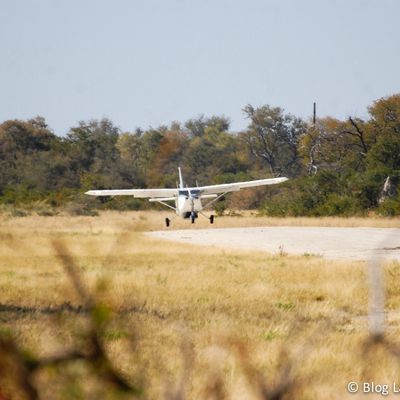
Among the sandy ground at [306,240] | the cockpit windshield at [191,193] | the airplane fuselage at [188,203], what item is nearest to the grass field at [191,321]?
the sandy ground at [306,240]

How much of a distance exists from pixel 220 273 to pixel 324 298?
11.3ft

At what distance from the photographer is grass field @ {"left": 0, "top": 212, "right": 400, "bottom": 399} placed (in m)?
1.63

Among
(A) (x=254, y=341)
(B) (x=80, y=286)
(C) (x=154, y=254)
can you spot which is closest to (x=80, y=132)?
(C) (x=154, y=254)

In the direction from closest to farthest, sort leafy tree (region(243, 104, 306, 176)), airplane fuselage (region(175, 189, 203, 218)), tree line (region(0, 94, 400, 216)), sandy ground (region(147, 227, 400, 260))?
1. sandy ground (region(147, 227, 400, 260))
2. airplane fuselage (region(175, 189, 203, 218))
3. tree line (region(0, 94, 400, 216))
4. leafy tree (region(243, 104, 306, 176))

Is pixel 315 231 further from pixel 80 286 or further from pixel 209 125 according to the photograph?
pixel 209 125

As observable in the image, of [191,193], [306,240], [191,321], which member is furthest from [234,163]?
[191,321]

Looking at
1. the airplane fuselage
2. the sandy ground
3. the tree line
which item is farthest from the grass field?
the tree line

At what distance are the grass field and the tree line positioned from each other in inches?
1143

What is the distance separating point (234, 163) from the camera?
82.8 metres

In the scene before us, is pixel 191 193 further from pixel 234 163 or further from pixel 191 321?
pixel 234 163

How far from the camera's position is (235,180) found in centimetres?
6869

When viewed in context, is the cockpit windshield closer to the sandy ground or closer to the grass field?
the sandy ground

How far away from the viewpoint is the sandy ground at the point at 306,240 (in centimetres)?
2327

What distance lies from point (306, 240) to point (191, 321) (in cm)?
1978
